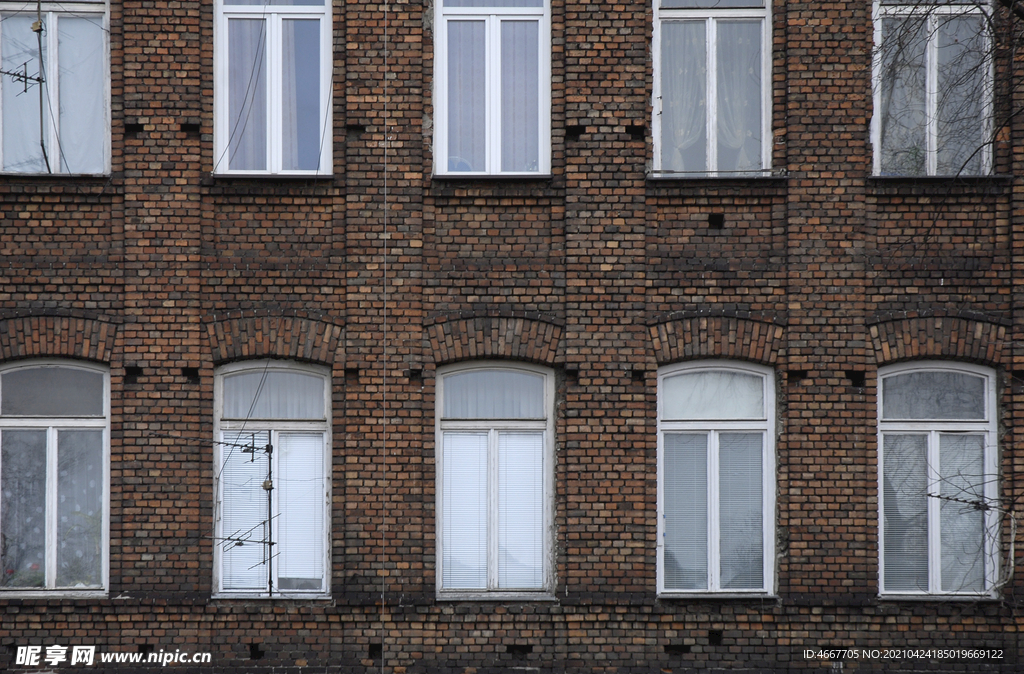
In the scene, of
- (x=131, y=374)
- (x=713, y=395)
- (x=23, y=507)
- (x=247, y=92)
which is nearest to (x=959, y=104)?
(x=713, y=395)

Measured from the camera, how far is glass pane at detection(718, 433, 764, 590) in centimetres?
966

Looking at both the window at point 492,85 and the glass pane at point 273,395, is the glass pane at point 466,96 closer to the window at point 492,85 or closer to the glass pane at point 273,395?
the window at point 492,85

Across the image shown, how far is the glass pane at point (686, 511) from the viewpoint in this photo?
968 cm

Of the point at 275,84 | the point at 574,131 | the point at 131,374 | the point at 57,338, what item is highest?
the point at 275,84

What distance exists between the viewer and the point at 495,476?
9750mm

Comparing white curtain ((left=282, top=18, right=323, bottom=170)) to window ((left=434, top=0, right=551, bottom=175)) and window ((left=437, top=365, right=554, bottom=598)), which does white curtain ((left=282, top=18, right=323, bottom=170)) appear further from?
window ((left=437, top=365, right=554, bottom=598))

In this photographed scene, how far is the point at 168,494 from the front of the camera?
9375 millimetres

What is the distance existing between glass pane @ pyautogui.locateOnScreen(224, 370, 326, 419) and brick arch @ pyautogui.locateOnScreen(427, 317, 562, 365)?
1.27 metres

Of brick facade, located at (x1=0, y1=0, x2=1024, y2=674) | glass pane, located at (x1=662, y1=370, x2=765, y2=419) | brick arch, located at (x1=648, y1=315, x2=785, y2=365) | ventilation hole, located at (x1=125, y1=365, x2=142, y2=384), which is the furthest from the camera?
glass pane, located at (x1=662, y1=370, x2=765, y2=419)

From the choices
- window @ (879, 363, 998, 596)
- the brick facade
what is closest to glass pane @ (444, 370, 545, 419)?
the brick facade

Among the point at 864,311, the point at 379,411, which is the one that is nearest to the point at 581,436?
the point at 379,411

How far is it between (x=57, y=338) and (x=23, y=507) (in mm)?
1717

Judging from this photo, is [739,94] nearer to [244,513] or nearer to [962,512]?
[962,512]

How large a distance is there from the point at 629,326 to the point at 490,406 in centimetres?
160
